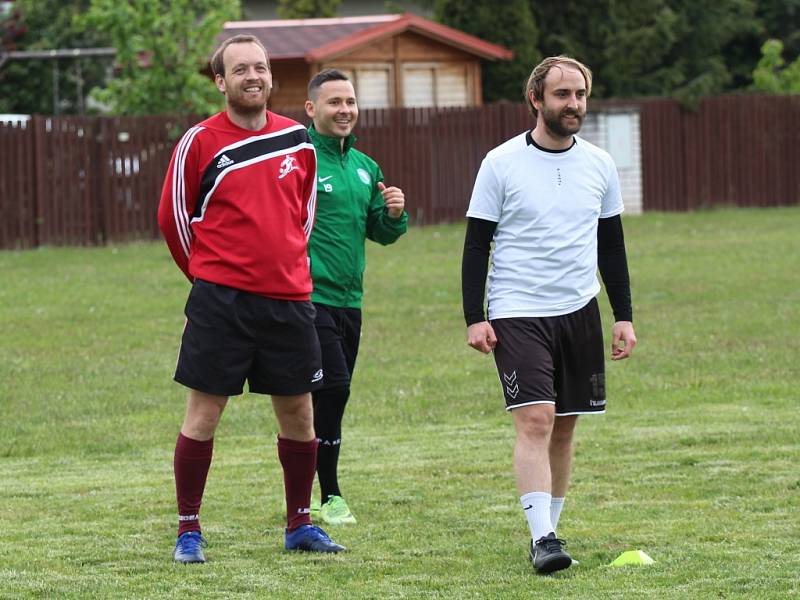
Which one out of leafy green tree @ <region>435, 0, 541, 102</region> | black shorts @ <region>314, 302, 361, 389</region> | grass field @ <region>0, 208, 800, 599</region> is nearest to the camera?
grass field @ <region>0, 208, 800, 599</region>

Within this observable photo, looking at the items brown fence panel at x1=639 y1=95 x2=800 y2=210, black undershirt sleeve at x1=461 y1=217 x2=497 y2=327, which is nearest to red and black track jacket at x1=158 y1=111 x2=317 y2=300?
black undershirt sleeve at x1=461 y1=217 x2=497 y2=327

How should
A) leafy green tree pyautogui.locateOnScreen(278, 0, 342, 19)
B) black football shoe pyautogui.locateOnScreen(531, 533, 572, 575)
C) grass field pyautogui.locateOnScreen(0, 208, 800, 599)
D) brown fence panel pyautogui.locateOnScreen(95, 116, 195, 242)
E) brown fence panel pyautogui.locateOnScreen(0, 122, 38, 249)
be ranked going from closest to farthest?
black football shoe pyautogui.locateOnScreen(531, 533, 572, 575) → grass field pyautogui.locateOnScreen(0, 208, 800, 599) → brown fence panel pyautogui.locateOnScreen(0, 122, 38, 249) → brown fence panel pyautogui.locateOnScreen(95, 116, 195, 242) → leafy green tree pyautogui.locateOnScreen(278, 0, 342, 19)

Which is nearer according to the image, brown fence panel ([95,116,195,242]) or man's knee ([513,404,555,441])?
man's knee ([513,404,555,441])

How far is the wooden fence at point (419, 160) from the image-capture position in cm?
2739

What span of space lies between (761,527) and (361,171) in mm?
2526

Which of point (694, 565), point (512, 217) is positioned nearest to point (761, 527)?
point (694, 565)

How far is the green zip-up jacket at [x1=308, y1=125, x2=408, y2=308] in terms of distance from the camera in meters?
7.44

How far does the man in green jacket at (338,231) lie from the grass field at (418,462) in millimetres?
673

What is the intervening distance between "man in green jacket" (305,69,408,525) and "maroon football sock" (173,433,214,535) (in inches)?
41.1

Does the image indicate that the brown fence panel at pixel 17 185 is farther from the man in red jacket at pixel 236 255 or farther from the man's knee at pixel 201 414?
the man's knee at pixel 201 414

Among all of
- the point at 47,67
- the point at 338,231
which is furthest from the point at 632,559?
the point at 47,67

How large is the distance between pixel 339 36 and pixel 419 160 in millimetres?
7165

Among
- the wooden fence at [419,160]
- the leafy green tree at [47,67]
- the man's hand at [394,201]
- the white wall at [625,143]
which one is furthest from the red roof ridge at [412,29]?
the man's hand at [394,201]

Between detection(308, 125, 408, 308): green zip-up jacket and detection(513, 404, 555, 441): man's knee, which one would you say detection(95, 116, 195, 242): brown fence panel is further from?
detection(513, 404, 555, 441): man's knee
